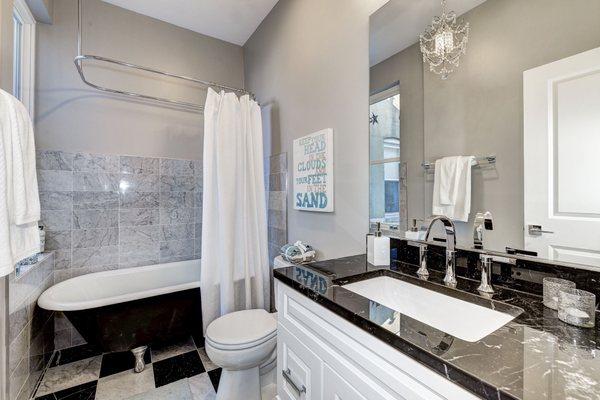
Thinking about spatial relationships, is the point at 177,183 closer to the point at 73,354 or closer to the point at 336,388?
the point at 73,354

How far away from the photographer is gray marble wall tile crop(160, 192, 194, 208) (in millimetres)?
2555

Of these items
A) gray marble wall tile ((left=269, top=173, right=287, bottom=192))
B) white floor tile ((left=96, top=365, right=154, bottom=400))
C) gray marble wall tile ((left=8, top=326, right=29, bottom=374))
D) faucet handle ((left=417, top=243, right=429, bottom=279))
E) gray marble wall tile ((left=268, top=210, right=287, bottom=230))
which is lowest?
white floor tile ((left=96, top=365, right=154, bottom=400))

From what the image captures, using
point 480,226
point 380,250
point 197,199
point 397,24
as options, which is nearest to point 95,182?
point 197,199

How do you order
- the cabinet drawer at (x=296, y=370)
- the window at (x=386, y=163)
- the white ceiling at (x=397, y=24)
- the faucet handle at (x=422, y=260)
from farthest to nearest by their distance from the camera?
the window at (x=386, y=163)
the white ceiling at (x=397, y=24)
the faucet handle at (x=422, y=260)
the cabinet drawer at (x=296, y=370)

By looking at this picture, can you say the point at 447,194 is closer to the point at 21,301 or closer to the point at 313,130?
the point at 313,130

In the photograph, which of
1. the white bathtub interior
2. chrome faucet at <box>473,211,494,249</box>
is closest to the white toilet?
the white bathtub interior

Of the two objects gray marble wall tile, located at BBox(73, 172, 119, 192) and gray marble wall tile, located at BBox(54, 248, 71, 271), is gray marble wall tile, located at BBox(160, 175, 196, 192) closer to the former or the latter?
gray marble wall tile, located at BBox(73, 172, 119, 192)

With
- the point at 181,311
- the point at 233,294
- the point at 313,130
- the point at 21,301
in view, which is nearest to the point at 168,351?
the point at 181,311

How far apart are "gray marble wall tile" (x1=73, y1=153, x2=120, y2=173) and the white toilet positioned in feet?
5.55

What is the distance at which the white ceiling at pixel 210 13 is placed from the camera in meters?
2.29

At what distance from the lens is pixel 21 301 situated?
4.85 feet

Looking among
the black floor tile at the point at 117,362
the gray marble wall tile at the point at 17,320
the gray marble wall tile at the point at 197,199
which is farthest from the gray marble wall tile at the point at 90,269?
the gray marble wall tile at the point at 197,199

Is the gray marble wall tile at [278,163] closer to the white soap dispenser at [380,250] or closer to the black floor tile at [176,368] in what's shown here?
the white soap dispenser at [380,250]

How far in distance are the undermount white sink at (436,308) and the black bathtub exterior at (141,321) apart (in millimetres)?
1417
